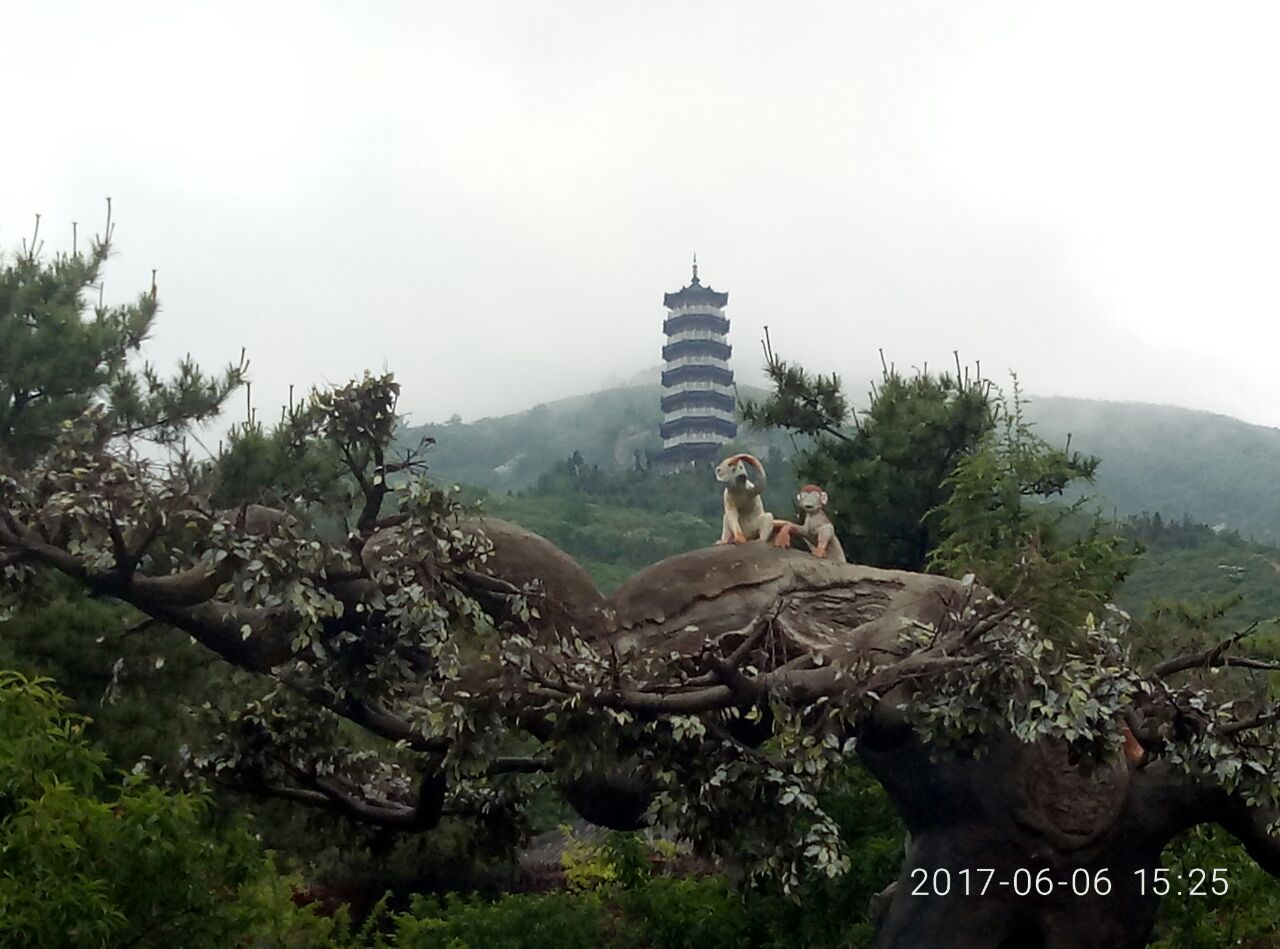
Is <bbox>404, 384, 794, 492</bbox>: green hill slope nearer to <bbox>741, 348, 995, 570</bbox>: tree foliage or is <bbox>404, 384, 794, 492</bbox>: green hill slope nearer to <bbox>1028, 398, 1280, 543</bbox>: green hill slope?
<bbox>1028, 398, 1280, 543</bbox>: green hill slope

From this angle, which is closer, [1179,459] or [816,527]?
[816,527]

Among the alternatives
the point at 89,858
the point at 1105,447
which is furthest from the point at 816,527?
the point at 1105,447

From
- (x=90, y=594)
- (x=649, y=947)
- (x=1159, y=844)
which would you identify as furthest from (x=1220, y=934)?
(x=90, y=594)

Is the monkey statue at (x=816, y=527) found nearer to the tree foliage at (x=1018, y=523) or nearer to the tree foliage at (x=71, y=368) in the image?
the tree foliage at (x=1018, y=523)

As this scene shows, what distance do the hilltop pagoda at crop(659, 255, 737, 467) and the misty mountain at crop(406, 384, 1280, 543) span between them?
140cm

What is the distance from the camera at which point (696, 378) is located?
40875 millimetres

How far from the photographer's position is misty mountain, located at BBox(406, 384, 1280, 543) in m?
43.6

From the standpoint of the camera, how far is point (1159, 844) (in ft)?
16.1

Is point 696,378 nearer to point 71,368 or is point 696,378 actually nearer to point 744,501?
point 71,368

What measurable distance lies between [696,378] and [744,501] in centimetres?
3529

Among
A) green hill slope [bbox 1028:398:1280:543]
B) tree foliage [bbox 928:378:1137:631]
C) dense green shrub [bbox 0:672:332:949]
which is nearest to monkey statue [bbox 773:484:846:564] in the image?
tree foliage [bbox 928:378:1137:631]

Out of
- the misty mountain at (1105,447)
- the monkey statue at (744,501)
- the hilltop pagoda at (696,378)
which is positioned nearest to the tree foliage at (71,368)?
the monkey statue at (744,501)

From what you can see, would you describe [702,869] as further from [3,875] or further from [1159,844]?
[3,875]

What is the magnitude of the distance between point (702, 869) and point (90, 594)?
A: 5290mm
